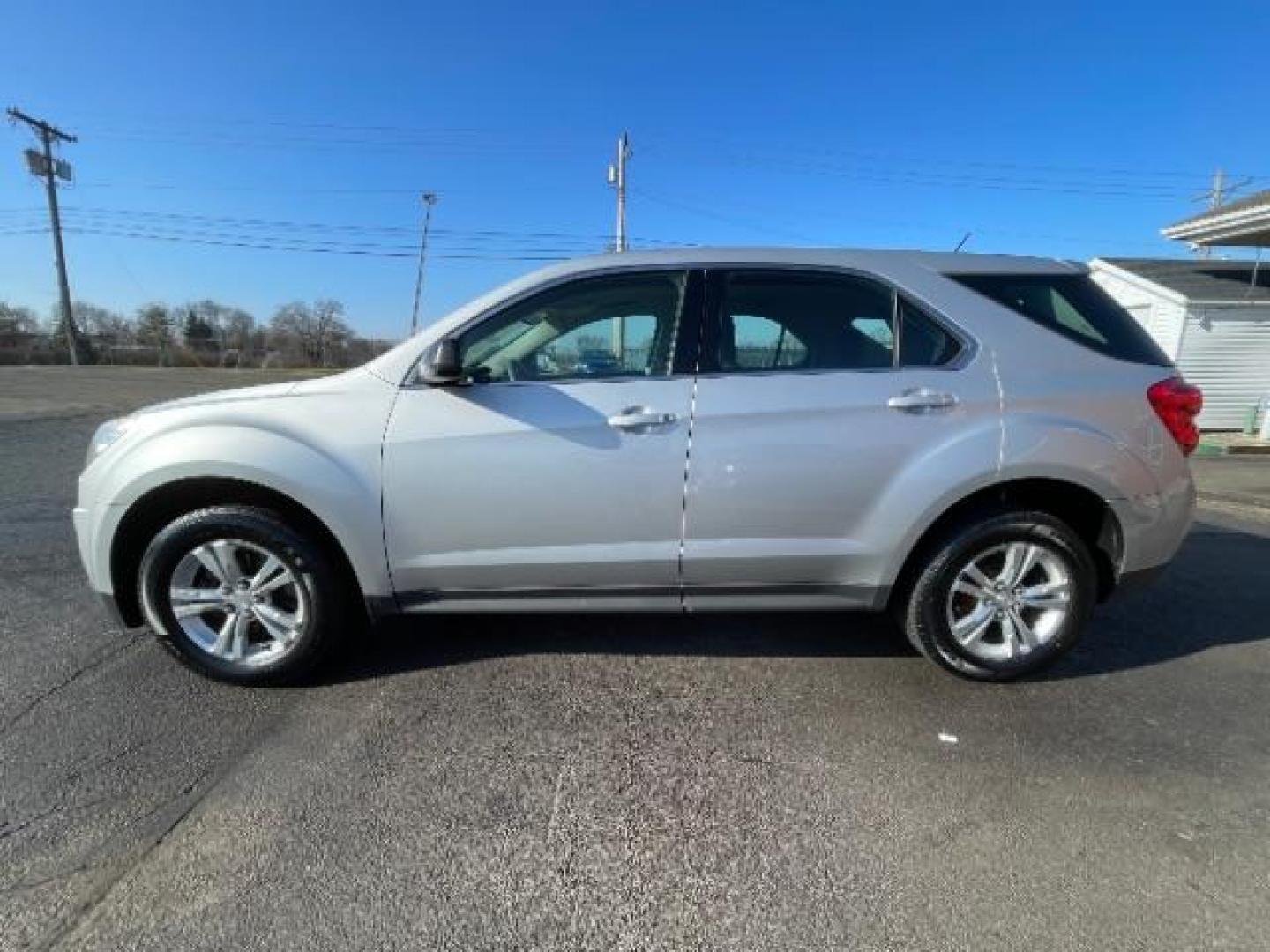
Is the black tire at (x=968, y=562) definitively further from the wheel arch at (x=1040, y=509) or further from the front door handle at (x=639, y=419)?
the front door handle at (x=639, y=419)

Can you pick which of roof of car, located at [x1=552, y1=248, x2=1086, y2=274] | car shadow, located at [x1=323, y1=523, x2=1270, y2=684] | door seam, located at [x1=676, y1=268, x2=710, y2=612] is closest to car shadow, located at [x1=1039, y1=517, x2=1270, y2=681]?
car shadow, located at [x1=323, y1=523, x2=1270, y2=684]

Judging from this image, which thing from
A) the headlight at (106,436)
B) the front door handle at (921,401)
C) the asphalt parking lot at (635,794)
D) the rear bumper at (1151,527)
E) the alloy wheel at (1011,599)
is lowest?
the asphalt parking lot at (635,794)

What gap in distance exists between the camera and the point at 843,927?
5.69 ft

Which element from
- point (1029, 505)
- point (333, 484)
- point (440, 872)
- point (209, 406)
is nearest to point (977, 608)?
point (1029, 505)

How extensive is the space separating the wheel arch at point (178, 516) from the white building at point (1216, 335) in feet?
46.9

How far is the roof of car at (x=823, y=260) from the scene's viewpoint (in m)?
2.87

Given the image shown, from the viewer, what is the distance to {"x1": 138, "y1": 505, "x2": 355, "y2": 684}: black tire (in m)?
2.72

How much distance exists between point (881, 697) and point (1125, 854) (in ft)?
3.16

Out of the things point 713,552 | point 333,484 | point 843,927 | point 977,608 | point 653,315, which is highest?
point 653,315

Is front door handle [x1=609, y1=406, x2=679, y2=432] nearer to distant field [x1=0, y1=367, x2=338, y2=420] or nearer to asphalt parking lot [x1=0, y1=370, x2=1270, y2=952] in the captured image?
asphalt parking lot [x1=0, y1=370, x2=1270, y2=952]

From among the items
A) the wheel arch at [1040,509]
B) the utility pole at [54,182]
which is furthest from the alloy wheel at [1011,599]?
the utility pole at [54,182]

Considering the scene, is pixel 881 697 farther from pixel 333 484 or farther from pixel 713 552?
pixel 333 484

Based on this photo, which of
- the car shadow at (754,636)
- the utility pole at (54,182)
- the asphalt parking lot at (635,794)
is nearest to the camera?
the asphalt parking lot at (635,794)

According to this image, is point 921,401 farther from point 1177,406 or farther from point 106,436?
point 106,436
